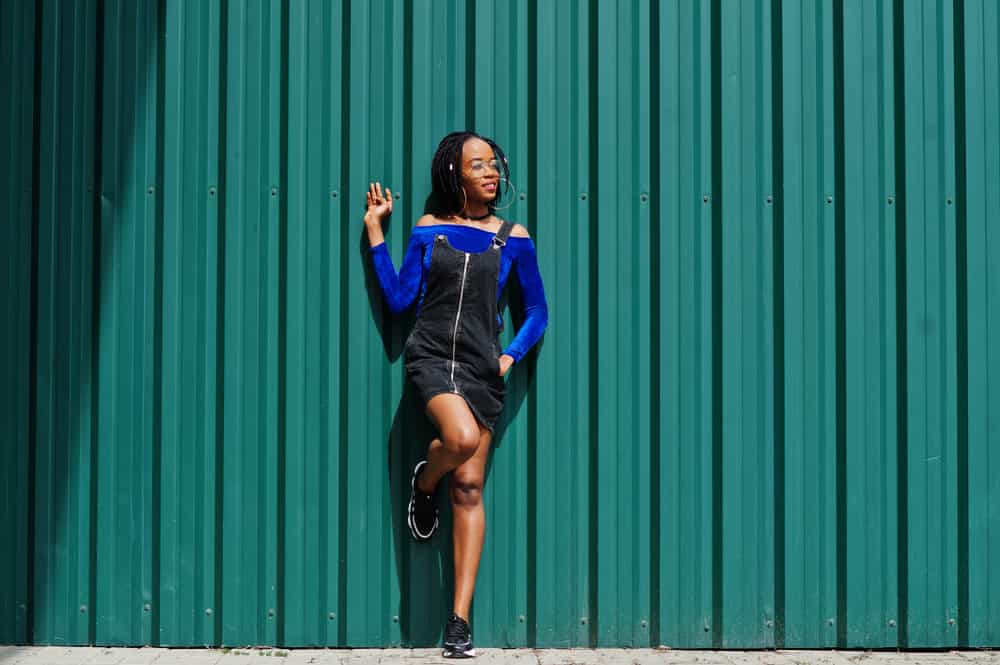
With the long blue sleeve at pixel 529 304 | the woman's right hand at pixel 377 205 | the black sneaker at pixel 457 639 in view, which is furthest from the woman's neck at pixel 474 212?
the black sneaker at pixel 457 639

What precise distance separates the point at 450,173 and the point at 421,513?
1522 mm

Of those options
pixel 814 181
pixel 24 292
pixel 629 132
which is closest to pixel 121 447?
pixel 24 292

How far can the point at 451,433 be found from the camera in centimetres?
473

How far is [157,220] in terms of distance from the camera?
507cm

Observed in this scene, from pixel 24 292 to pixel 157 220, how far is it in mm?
676

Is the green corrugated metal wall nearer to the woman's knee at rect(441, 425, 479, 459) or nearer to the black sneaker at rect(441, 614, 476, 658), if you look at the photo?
the black sneaker at rect(441, 614, 476, 658)

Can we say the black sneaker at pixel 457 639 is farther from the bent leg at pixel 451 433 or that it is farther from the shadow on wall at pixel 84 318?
the shadow on wall at pixel 84 318

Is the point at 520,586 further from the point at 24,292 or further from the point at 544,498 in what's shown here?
the point at 24,292

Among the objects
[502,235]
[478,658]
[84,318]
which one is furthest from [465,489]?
[84,318]

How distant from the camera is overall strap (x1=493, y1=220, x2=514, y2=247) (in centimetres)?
494

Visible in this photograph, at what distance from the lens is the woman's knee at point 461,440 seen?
15.5 feet

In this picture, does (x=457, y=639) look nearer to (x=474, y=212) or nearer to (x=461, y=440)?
(x=461, y=440)

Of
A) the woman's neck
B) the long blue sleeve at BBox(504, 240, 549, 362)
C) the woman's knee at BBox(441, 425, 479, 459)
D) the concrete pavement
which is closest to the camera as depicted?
the woman's knee at BBox(441, 425, 479, 459)

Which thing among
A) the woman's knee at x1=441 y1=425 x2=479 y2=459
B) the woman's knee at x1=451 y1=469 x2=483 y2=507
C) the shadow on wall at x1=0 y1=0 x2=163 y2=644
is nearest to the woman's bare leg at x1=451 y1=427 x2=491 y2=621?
the woman's knee at x1=451 y1=469 x2=483 y2=507
